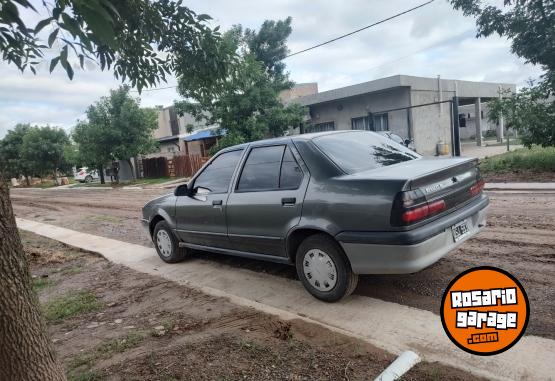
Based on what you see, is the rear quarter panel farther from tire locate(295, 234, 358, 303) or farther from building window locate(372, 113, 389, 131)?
building window locate(372, 113, 389, 131)

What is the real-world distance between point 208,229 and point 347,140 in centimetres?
209

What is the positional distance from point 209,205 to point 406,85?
1520cm

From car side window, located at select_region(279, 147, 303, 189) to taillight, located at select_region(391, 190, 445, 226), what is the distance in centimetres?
111

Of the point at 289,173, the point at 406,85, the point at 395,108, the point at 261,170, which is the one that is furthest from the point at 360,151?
the point at 395,108

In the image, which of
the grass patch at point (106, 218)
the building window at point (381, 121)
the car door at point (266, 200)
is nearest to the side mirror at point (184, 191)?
the car door at point (266, 200)

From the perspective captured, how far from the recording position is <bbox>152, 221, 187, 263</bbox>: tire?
239 inches

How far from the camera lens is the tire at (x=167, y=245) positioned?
6.06 metres

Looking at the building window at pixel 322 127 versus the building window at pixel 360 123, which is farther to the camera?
the building window at pixel 322 127

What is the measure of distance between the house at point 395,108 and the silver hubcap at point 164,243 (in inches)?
524

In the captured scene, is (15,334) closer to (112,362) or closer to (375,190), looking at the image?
(112,362)

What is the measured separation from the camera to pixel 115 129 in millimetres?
26484

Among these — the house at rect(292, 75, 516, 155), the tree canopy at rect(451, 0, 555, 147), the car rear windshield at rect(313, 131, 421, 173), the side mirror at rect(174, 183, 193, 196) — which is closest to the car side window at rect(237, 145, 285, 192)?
the car rear windshield at rect(313, 131, 421, 173)

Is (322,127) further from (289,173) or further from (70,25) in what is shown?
(70,25)

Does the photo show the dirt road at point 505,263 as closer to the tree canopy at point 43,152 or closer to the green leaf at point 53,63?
the green leaf at point 53,63
